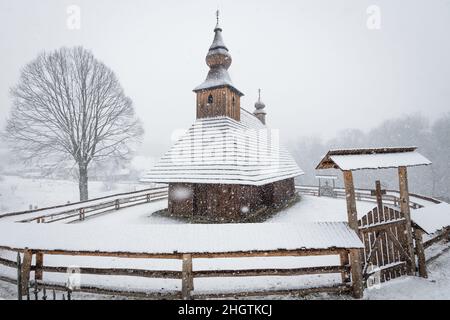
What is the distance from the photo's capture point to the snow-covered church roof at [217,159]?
12.5 meters

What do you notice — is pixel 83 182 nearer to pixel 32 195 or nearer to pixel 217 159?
pixel 217 159

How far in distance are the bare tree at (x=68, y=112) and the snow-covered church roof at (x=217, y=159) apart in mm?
6590

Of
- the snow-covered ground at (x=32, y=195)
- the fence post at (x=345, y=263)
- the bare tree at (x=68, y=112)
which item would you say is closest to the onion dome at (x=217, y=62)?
the bare tree at (x=68, y=112)

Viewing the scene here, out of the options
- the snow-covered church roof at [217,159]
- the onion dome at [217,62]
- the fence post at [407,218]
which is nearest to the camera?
the fence post at [407,218]

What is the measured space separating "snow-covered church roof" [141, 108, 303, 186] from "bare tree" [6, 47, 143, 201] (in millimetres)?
6590

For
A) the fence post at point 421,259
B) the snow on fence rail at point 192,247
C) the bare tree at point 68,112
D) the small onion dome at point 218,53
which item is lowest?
the fence post at point 421,259

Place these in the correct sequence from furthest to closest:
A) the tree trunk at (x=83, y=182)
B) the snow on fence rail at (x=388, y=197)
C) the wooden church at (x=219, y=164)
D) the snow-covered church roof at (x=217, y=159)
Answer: the tree trunk at (x=83, y=182), the snow on fence rail at (x=388, y=197), the wooden church at (x=219, y=164), the snow-covered church roof at (x=217, y=159)

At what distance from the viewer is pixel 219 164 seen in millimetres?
12969

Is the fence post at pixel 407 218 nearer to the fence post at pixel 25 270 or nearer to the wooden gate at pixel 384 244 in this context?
the wooden gate at pixel 384 244

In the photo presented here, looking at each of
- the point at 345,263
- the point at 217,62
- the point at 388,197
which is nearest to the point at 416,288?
the point at 345,263

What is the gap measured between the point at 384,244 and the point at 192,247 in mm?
5410

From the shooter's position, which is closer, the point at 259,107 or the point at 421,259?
the point at 421,259

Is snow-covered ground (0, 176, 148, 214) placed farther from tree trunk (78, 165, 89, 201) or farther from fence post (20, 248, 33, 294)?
fence post (20, 248, 33, 294)
